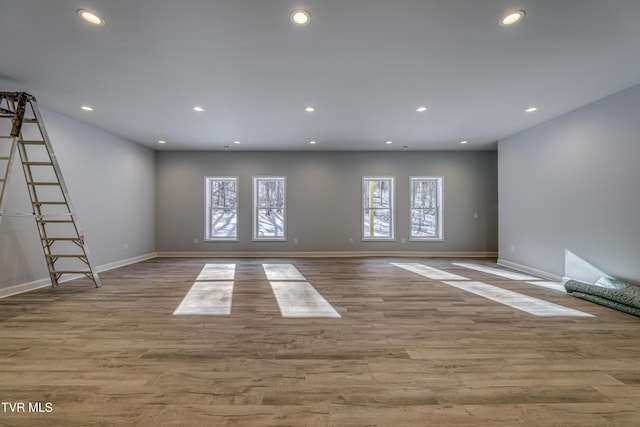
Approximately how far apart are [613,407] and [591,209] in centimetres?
346

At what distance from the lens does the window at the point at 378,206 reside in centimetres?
662

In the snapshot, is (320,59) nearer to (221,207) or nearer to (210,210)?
(221,207)

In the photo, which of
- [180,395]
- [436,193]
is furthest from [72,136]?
[436,193]

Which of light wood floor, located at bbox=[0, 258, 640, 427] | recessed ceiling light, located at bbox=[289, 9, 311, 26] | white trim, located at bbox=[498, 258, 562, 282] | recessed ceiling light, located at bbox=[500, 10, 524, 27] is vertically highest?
recessed ceiling light, located at bbox=[500, 10, 524, 27]

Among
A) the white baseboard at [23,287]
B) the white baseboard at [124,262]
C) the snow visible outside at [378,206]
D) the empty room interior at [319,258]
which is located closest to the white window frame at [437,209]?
the snow visible outside at [378,206]

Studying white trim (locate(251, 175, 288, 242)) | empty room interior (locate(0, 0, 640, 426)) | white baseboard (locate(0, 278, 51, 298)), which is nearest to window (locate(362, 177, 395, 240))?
empty room interior (locate(0, 0, 640, 426))

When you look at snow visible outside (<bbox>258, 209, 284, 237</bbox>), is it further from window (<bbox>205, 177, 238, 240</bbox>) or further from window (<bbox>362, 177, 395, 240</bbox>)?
window (<bbox>362, 177, 395, 240</bbox>)

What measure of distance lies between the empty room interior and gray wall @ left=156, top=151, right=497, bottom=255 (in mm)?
600

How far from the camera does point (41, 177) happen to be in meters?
3.72

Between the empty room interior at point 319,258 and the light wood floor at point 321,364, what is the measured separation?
18mm

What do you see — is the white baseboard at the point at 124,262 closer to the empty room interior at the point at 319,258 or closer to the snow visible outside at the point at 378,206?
the empty room interior at the point at 319,258

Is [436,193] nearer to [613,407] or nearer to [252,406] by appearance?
[613,407]

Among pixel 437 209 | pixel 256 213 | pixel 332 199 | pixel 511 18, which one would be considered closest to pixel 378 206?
pixel 332 199

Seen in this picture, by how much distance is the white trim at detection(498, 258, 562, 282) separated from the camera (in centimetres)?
421
